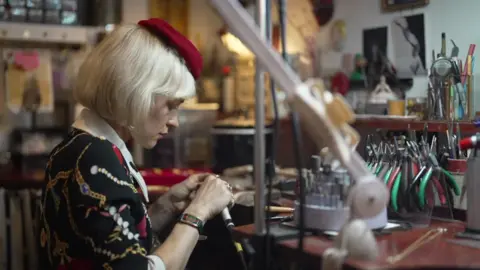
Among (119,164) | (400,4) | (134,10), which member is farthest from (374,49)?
(134,10)

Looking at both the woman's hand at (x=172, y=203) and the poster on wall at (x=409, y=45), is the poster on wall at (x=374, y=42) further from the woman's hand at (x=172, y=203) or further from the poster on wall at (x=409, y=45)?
the woman's hand at (x=172, y=203)

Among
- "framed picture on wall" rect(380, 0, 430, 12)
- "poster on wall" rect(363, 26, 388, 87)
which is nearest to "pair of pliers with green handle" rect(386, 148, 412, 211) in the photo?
"framed picture on wall" rect(380, 0, 430, 12)

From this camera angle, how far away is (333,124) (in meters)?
0.81

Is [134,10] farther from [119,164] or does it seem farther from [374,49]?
[119,164]

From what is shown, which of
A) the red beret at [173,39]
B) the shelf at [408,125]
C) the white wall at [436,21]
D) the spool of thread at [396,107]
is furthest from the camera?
the spool of thread at [396,107]

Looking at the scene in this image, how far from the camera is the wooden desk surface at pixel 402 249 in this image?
79 cm

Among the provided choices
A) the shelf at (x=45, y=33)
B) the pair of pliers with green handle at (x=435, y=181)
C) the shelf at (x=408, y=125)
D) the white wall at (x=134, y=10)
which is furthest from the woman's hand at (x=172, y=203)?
the white wall at (x=134, y=10)

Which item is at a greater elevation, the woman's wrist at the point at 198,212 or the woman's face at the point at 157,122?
the woman's face at the point at 157,122

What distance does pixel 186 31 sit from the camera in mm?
3758

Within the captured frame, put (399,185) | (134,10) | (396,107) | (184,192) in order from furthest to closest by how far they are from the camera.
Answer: (134,10), (396,107), (184,192), (399,185)

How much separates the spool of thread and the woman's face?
0.73 m

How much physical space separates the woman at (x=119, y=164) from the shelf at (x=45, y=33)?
206 cm

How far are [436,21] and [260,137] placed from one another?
94 cm

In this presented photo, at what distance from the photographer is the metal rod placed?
0.95 metres
